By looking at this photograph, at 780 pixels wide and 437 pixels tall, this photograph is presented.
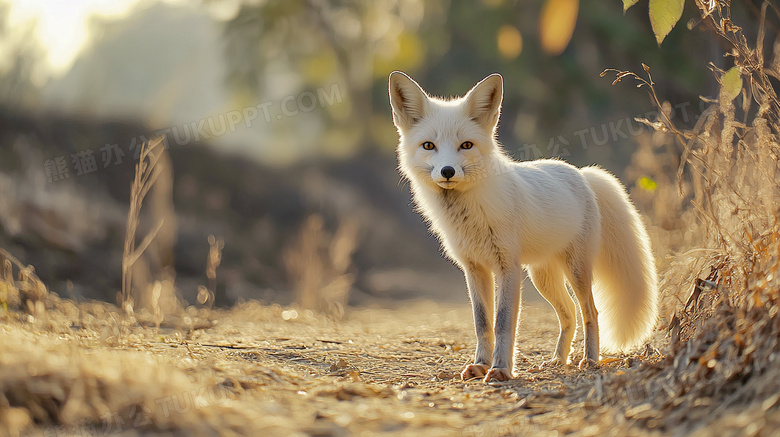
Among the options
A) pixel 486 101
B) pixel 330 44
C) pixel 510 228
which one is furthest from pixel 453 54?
pixel 510 228

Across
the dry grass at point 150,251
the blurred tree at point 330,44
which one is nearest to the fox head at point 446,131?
the dry grass at point 150,251

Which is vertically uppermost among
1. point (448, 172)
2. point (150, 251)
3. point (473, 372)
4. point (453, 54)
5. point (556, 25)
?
point (556, 25)

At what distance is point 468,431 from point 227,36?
1382 centimetres

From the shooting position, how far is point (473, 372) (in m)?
3.58

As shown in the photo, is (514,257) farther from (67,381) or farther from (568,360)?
(67,381)

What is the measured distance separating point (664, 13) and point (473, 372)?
2.12 m

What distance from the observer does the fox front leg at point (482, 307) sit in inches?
149

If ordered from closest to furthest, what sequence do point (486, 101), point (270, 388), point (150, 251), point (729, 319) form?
point (729, 319) → point (270, 388) → point (486, 101) → point (150, 251)

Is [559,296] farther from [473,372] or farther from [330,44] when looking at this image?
[330,44]

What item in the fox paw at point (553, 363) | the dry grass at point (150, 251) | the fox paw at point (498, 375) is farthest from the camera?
the dry grass at point (150, 251)

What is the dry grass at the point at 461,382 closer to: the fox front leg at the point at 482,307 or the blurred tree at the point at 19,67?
the fox front leg at the point at 482,307

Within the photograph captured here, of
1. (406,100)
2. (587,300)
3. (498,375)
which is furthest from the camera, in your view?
(587,300)

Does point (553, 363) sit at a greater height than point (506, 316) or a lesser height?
lesser

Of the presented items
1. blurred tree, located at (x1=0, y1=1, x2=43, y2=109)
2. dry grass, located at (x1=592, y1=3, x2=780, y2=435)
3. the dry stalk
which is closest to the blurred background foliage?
blurred tree, located at (x1=0, y1=1, x2=43, y2=109)
